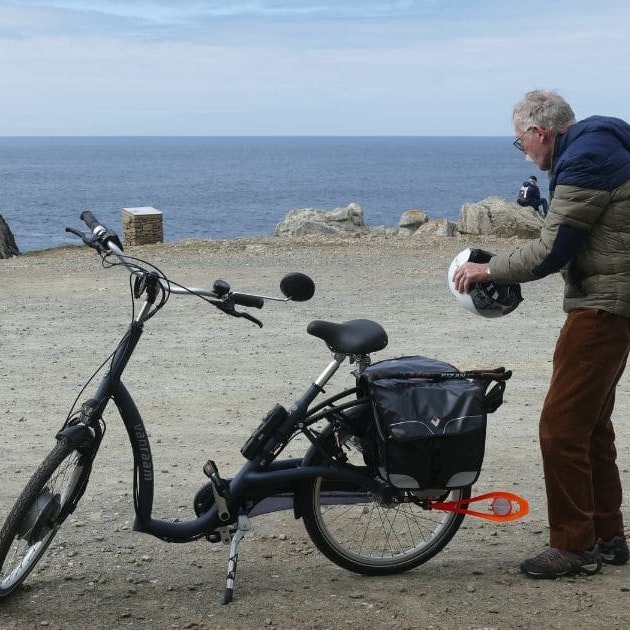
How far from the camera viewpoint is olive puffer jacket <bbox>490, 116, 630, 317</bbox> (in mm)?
4320

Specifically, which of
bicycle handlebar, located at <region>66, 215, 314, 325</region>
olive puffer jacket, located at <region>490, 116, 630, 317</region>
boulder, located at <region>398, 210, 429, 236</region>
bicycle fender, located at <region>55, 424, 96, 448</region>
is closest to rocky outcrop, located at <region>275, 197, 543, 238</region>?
boulder, located at <region>398, 210, 429, 236</region>

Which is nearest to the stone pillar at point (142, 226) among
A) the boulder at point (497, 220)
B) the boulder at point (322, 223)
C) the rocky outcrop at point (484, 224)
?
the rocky outcrop at point (484, 224)

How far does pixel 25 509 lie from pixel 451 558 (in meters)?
2.01

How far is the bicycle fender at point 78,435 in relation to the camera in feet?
14.5

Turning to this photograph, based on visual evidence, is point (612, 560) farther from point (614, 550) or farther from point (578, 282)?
point (578, 282)

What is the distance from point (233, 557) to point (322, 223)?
798 inches

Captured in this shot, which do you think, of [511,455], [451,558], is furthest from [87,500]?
[511,455]

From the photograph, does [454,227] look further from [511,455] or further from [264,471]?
[264,471]

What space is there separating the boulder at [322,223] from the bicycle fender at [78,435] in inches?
763

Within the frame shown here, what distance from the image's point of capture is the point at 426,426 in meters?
4.46

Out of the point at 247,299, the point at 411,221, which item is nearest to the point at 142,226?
the point at 411,221

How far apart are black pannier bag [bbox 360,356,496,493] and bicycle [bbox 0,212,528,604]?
1.6 inches

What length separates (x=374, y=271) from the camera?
15.5 meters

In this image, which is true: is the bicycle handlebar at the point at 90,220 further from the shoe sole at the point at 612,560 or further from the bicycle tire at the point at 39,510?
the shoe sole at the point at 612,560
